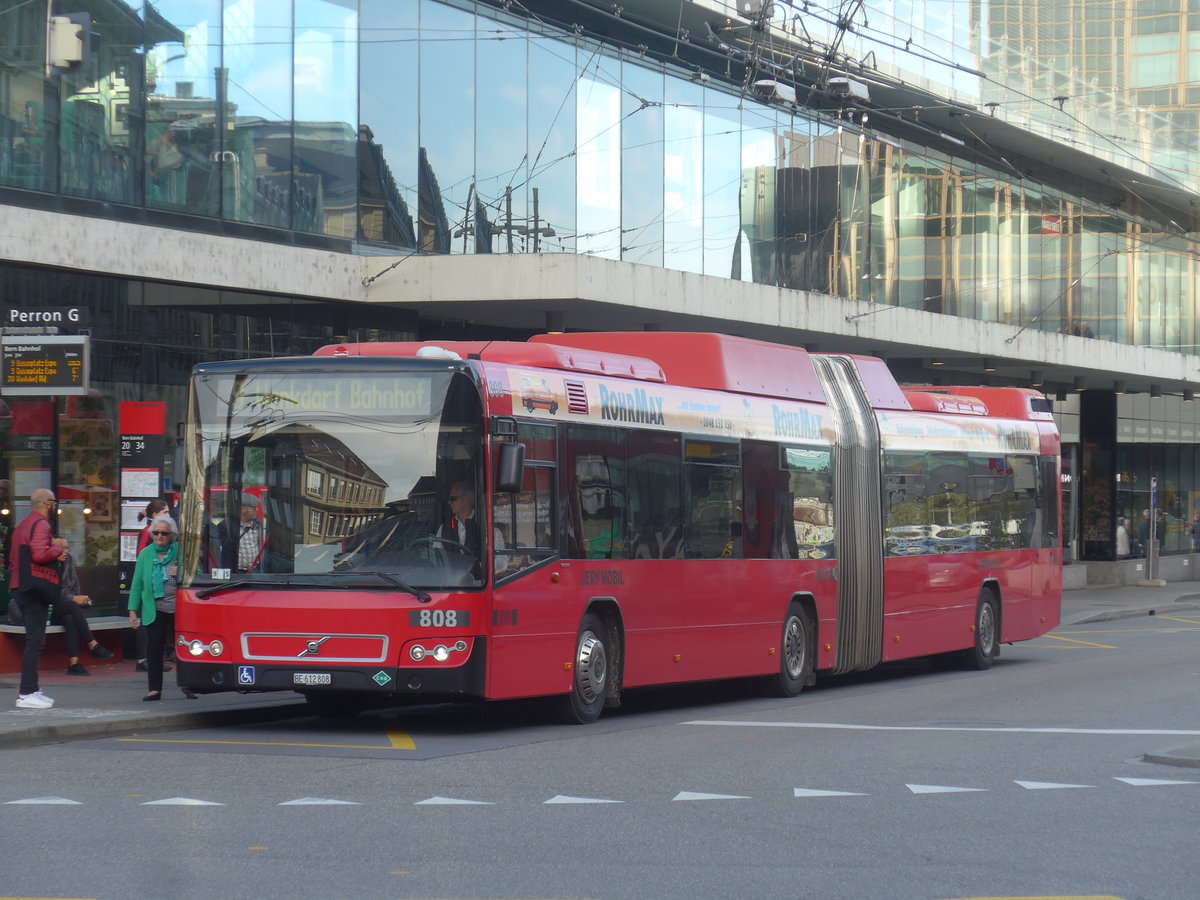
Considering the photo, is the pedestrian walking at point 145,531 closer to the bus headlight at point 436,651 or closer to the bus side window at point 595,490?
the bus side window at point 595,490

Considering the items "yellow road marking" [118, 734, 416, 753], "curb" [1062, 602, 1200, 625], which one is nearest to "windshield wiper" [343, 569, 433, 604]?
"yellow road marking" [118, 734, 416, 753]

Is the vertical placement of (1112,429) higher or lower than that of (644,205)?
lower

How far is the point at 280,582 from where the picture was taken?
12.6 meters

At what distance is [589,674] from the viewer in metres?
14.0

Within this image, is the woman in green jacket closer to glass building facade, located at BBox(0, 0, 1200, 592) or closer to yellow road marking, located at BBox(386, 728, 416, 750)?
yellow road marking, located at BBox(386, 728, 416, 750)

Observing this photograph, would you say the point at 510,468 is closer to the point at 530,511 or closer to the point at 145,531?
the point at 530,511

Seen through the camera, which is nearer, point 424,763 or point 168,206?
point 424,763

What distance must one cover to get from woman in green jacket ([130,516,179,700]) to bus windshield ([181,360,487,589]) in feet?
6.89

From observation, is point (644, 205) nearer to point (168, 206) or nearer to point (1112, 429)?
point (168, 206)

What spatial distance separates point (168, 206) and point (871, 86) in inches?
652

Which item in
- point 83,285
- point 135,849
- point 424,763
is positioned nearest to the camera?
point 135,849

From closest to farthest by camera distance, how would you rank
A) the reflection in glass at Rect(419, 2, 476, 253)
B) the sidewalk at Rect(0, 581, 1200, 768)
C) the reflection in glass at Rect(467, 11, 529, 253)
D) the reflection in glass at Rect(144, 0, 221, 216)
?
the sidewalk at Rect(0, 581, 1200, 768) → the reflection in glass at Rect(144, 0, 221, 216) → the reflection in glass at Rect(419, 2, 476, 253) → the reflection in glass at Rect(467, 11, 529, 253)

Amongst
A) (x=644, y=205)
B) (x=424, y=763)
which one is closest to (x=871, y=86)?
(x=644, y=205)

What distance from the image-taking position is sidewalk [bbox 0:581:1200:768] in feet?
40.0
